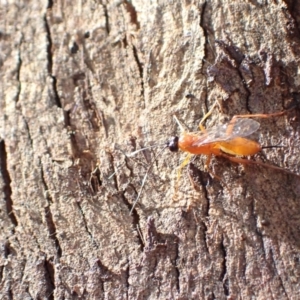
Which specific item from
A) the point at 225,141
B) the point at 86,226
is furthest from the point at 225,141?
the point at 86,226

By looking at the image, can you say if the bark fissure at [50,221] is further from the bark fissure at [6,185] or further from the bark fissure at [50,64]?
the bark fissure at [50,64]

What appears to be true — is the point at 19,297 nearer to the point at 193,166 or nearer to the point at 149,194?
the point at 149,194

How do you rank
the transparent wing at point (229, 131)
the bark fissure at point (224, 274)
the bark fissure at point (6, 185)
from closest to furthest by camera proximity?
1. the bark fissure at point (224, 274)
2. the transparent wing at point (229, 131)
3. the bark fissure at point (6, 185)

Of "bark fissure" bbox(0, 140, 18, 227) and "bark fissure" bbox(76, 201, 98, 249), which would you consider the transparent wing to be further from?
"bark fissure" bbox(0, 140, 18, 227)

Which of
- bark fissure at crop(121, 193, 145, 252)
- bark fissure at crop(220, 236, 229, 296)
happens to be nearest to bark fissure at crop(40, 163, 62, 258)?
bark fissure at crop(121, 193, 145, 252)

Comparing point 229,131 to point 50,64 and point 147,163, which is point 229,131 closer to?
point 147,163

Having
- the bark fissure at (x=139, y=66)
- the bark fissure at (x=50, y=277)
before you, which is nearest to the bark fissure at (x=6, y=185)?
the bark fissure at (x=50, y=277)
